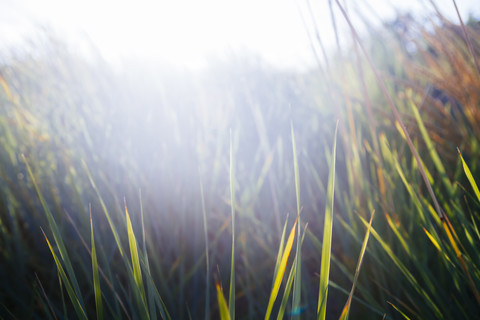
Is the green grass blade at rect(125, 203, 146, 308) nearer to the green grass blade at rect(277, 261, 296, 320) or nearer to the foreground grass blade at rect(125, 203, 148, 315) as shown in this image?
the foreground grass blade at rect(125, 203, 148, 315)

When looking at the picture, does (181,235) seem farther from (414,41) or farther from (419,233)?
(414,41)

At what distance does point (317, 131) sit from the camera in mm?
821

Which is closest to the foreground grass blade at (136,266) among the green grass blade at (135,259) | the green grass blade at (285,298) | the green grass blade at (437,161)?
the green grass blade at (135,259)

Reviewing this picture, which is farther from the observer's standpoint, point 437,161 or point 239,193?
point 239,193

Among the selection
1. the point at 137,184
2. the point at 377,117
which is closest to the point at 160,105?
the point at 137,184

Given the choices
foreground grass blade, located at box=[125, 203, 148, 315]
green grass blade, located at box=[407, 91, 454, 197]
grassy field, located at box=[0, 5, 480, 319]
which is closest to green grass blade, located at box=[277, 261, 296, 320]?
grassy field, located at box=[0, 5, 480, 319]

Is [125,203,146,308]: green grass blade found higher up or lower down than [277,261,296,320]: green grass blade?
higher up

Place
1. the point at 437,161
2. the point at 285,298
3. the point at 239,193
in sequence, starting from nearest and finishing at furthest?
the point at 285,298 → the point at 437,161 → the point at 239,193

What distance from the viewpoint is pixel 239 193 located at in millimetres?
627

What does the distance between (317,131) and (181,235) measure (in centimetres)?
45

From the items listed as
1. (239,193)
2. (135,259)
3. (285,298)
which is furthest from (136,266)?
(239,193)

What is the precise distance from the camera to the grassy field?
1.22 feet

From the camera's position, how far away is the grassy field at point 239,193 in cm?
37

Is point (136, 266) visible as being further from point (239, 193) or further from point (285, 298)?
point (239, 193)
